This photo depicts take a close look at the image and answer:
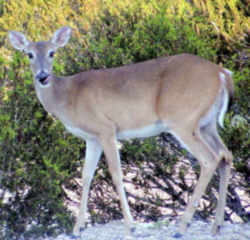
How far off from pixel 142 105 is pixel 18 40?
160 centimetres

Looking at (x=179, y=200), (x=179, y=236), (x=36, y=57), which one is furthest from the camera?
(x=179, y=200)

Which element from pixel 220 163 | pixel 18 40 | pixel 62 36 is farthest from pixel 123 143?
pixel 18 40

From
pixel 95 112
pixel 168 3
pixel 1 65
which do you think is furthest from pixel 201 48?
pixel 1 65

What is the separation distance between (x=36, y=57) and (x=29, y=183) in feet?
4.52

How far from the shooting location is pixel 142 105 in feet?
20.9

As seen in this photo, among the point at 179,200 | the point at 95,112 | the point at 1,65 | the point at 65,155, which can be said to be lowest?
the point at 179,200

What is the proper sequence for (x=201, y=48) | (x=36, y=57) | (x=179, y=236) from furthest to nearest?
(x=201, y=48), (x=36, y=57), (x=179, y=236)

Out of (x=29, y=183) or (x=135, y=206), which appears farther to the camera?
(x=135, y=206)

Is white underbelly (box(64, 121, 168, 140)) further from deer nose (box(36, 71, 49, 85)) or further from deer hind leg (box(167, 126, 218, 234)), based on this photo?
deer nose (box(36, 71, 49, 85))

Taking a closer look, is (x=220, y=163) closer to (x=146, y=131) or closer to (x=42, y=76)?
(x=146, y=131)

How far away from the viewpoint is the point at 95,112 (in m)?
6.40

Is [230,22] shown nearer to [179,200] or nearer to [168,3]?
[168,3]

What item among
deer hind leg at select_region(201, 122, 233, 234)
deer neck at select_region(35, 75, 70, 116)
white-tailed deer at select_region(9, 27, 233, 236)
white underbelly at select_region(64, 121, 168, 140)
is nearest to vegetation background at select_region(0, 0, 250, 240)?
deer neck at select_region(35, 75, 70, 116)

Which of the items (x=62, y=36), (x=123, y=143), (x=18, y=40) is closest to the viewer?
(x=18, y=40)
